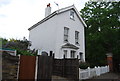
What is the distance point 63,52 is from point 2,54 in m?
10.4

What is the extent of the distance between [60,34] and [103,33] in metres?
8.63

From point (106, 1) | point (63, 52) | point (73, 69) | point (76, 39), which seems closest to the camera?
point (73, 69)

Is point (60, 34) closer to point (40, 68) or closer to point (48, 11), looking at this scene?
point (48, 11)

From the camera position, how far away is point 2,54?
7.07 m

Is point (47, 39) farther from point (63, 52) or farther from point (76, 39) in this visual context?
point (76, 39)

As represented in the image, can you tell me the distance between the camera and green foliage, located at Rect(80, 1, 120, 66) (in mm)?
21578

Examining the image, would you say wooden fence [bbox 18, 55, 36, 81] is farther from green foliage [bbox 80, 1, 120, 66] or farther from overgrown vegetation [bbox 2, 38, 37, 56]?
green foliage [bbox 80, 1, 120, 66]

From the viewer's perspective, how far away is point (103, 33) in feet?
72.3

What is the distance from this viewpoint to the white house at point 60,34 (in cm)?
1664

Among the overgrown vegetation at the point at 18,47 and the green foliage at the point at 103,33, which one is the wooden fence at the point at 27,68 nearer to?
the overgrown vegetation at the point at 18,47

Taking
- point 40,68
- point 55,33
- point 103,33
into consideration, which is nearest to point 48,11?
point 55,33

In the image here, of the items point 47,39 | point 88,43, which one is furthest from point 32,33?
point 88,43

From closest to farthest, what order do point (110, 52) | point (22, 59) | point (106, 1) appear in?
point (22, 59)
point (110, 52)
point (106, 1)

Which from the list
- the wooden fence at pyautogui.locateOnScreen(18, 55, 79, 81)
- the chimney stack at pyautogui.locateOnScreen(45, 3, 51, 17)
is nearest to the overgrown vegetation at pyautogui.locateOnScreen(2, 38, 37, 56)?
the wooden fence at pyautogui.locateOnScreen(18, 55, 79, 81)
